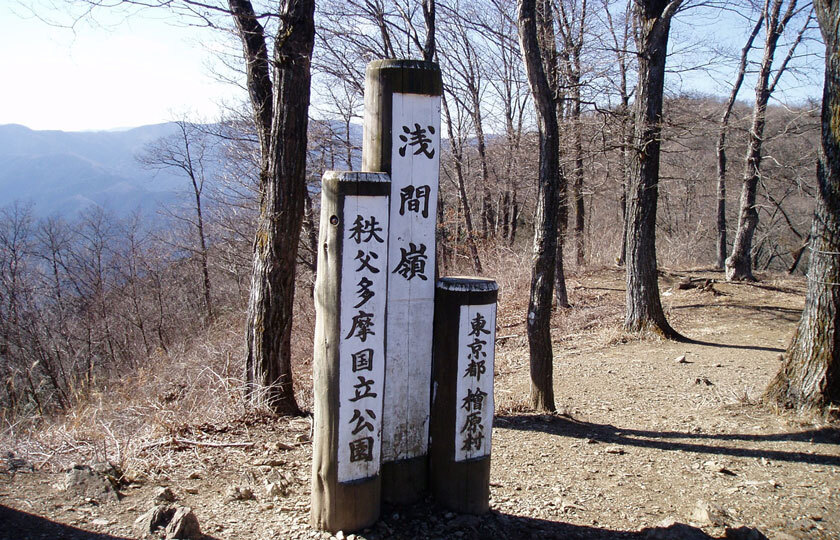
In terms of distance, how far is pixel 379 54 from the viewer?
13836 millimetres

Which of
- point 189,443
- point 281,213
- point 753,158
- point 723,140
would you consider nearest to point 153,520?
point 189,443

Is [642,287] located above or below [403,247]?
below

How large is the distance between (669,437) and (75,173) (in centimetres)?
14163

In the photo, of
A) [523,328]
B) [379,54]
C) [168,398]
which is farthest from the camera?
[379,54]

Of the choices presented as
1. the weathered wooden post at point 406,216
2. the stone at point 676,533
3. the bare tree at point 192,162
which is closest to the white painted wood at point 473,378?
the weathered wooden post at point 406,216

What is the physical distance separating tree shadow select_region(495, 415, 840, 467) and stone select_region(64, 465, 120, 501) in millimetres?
→ 3501

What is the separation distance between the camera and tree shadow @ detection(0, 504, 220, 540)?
2807 millimetres

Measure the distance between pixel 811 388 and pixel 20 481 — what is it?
21.4ft

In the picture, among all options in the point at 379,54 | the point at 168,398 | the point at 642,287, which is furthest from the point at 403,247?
the point at 379,54

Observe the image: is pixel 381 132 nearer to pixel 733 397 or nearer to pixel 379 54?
pixel 733 397

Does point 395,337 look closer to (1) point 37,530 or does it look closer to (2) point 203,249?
(1) point 37,530

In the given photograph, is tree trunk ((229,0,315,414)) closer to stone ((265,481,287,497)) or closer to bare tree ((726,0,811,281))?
stone ((265,481,287,497))

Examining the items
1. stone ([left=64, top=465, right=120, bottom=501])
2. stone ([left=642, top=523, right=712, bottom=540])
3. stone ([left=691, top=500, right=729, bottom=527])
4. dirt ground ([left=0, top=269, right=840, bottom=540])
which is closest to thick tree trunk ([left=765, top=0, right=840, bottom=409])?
dirt ground ([left=0, top=269, right=840, bottom=540])

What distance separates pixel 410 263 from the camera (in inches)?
119
